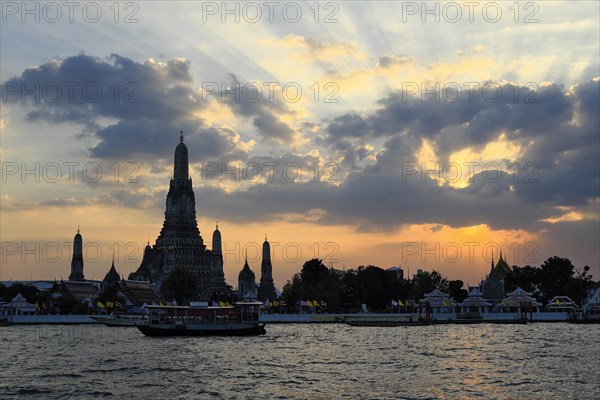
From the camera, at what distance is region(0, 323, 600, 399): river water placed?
4091 cm

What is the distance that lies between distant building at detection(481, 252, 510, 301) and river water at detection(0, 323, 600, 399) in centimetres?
7859

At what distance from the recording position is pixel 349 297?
16362 cm

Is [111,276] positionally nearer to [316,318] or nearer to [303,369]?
[316,318]

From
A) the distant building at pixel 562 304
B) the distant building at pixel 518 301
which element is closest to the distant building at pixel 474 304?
the distant building at pixel 518 301

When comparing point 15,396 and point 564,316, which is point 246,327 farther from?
point 564,316

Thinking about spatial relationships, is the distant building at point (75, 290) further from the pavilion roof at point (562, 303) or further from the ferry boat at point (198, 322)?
the pavilion roof at point (562, 303)

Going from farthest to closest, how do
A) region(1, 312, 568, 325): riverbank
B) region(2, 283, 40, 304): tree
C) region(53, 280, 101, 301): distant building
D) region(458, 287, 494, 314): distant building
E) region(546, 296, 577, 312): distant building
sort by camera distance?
1. region(2, 283, 40, 304): tree
2. region(53, 280, 101, 301): distant building
3. region(458, 287, 494, 314): distant building
4. region(546, 296, 577, 312): distant building
5. region(1, 312, 568, 325): riverbank

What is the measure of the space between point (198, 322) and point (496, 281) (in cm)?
11280

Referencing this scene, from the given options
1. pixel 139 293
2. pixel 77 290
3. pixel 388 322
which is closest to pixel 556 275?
pixel 388 322

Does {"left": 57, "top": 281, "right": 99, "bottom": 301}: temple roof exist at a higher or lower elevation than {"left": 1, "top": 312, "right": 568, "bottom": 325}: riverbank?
higher

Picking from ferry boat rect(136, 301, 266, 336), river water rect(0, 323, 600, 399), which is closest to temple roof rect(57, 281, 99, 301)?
ferry boat rect(136, 301, 266, 336)

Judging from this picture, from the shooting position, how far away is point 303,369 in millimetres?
51781

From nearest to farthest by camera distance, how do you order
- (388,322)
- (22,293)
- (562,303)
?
(388,322) < (562,303) < (22,293)

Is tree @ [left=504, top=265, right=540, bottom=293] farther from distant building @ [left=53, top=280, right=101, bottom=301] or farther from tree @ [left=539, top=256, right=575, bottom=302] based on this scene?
distant building @ [left=53, top=280, right=101, bottom=301]
